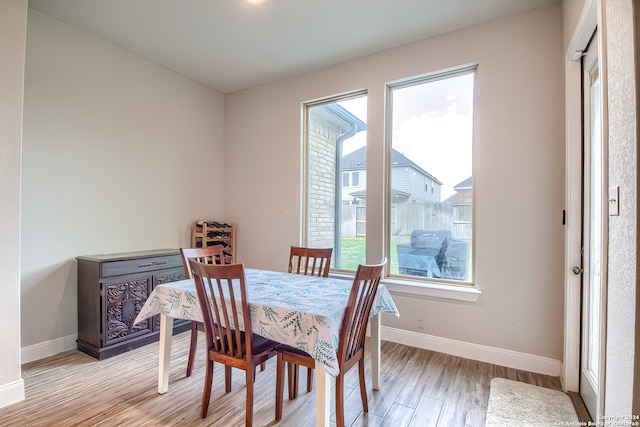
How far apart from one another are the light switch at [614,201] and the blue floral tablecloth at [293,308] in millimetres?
1257

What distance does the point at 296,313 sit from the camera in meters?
1.64

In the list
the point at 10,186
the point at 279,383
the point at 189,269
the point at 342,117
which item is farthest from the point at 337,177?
the point at 10,186

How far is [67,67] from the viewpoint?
2.87m

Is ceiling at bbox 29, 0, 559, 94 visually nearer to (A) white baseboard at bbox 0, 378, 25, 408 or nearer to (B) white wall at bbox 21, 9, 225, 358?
(B) white wall at bbox 21, 9, 225, 358

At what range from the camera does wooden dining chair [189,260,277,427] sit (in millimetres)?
1678

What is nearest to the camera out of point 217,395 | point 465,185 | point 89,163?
point 217,395

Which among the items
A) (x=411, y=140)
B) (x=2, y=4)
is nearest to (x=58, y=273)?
(x=2, y=4)

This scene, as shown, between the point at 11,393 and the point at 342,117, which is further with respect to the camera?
the point at 342,117

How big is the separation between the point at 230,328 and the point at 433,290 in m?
1.90

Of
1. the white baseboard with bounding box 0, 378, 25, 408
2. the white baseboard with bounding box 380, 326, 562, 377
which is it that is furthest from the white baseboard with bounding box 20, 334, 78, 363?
the white baseboard with bounding box 380, 326, 562, 377

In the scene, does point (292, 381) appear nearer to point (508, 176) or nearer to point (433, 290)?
point (433, 290)

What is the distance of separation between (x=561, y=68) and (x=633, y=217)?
193cm

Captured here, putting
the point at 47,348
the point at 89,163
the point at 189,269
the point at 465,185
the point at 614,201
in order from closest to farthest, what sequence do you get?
1. the point at 614,201
2. the point at 189,269
3. the point at 47,348
4. the point at 465,185
5. the point at 89,163

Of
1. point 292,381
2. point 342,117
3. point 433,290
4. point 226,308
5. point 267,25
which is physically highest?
point 267,25
